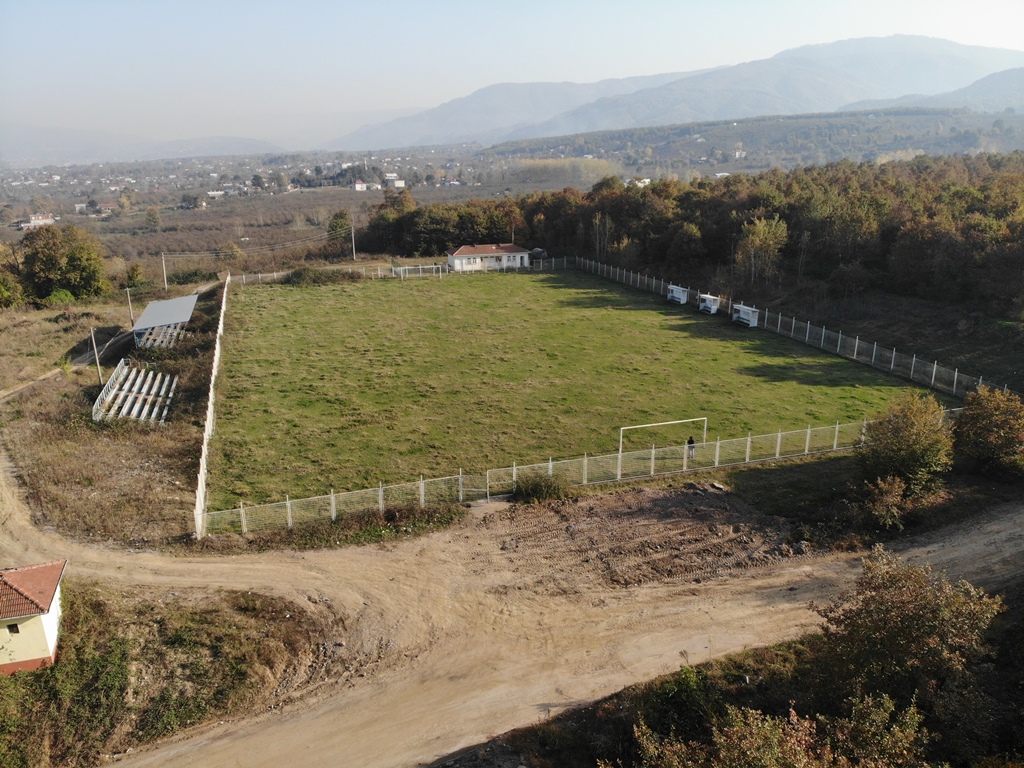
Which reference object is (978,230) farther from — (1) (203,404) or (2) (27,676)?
(2) (27,676)

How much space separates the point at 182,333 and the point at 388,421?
19.3 meters

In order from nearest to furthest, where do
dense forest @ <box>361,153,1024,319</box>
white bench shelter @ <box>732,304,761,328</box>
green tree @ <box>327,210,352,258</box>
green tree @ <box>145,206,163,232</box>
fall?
1. dense forest @ <box>361,153,1024,319</box>
2. white bench shelter @ <box>732,304,761,328</box>
3. green tree @ <box>327,210,352,258</box>
4. green tree @ <box>145,206,163,232</box>

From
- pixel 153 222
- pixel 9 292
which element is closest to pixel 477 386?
pixel 9 292

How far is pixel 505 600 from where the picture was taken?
636 inches

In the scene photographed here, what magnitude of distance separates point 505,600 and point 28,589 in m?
9.41

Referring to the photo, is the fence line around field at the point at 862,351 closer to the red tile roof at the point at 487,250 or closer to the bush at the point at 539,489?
the bush at the point at 539,489

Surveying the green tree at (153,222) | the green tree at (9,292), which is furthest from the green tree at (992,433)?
the green tree at (153,222)

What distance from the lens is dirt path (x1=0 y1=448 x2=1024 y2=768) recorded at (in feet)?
41.0

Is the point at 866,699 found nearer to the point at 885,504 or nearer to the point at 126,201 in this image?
the point at 885,504

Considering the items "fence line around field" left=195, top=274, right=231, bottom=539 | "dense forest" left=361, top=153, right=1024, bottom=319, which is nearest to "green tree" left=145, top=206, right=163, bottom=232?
"dense forest" left=361, top=153, right=1024, bottom=319

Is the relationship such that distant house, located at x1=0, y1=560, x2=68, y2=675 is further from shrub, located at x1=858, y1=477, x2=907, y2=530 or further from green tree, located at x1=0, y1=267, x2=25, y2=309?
green tree, located at x1=0, y1=267, x2=25, y2=309

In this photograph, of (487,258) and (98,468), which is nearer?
(98,468)

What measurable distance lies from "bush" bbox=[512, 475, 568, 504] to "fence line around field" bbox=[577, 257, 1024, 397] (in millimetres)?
16014

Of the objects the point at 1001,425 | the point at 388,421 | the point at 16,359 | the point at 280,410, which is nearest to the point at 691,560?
the point at 1001,425
